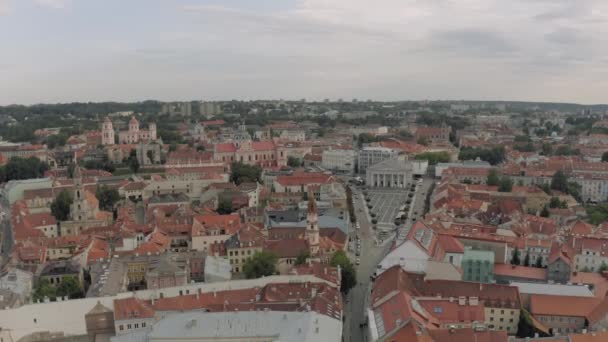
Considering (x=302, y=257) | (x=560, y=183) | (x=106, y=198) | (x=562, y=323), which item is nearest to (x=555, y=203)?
(x=560, y=183)

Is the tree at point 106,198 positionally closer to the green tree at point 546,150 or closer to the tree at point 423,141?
the tree at point 423,141

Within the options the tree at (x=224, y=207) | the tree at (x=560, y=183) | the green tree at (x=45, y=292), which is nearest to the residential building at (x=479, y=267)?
the tree at (x=224, y=207)

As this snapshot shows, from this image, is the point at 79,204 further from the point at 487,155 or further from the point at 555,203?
the point at 487,155

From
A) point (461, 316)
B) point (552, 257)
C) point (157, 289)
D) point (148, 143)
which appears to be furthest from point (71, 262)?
point (148, 143)

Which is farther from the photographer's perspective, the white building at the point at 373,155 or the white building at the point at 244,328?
the white building at the point at 373,155

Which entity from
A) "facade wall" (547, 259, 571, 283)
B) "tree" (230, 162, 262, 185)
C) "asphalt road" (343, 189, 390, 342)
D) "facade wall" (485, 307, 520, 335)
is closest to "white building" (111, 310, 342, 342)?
"asphalt road" (343, 189, 390, 342)

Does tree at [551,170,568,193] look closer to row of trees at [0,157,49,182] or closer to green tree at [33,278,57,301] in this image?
green tree at [33,278,57,301]
